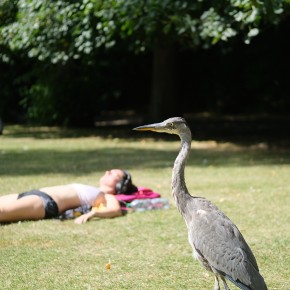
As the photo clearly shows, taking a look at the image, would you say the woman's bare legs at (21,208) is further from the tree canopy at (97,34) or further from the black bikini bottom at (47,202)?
the tree canopy at (97,34)

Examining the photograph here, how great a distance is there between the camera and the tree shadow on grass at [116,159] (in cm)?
1274

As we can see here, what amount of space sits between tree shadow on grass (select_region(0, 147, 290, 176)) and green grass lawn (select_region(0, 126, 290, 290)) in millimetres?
19

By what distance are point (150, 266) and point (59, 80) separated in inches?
619

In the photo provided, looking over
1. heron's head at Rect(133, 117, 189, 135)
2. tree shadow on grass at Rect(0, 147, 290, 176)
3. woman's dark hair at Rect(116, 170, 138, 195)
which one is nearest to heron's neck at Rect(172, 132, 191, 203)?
heron's head at Rect(133, 117, 189, 135)

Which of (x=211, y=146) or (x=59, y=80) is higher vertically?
(x=59, y=80)

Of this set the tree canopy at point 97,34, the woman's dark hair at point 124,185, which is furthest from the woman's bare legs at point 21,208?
the tree canopy at point 97,34

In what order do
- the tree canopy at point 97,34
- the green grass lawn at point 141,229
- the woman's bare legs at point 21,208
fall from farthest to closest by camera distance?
1. the tree canopy at point 97,34
2. the woman's bare legs at point 21,208
3. the green grass lawn at point 141,229

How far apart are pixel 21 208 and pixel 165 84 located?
12.8 m

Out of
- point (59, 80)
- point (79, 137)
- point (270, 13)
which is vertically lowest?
point (79, 137)

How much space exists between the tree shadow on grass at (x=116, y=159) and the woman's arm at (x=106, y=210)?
136 inches

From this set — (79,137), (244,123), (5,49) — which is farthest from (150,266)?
(244,123)

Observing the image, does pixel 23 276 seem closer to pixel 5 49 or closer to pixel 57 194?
pixel 57 194

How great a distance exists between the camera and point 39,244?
24.4ft

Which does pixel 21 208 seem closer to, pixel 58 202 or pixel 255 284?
pixel 58 202
